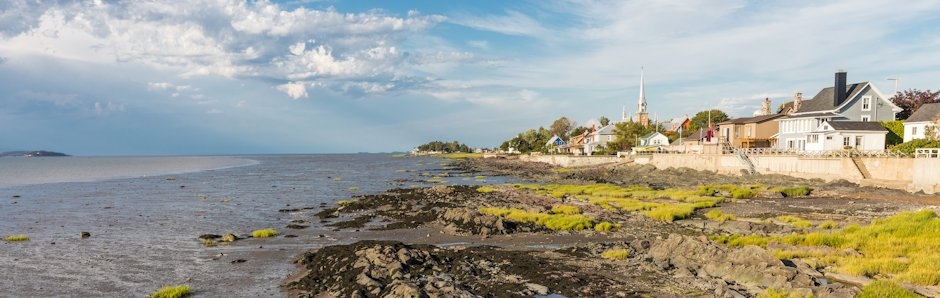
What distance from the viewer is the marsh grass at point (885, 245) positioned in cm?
2039

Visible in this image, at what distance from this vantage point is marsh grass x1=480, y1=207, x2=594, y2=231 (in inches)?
1342

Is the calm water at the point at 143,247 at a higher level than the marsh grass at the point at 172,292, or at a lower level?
lower

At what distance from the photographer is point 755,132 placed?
92.9 m

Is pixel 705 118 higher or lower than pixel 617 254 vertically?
higher

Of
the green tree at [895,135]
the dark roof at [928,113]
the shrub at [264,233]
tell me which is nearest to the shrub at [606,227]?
the shrub at [264,233]

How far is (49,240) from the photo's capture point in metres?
33.5

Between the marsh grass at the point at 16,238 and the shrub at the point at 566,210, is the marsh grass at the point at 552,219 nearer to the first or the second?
the shrub at the point at 566,210

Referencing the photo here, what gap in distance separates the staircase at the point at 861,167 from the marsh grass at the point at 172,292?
62.7 meters

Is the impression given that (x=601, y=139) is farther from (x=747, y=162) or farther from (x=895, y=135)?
(x=895, y=135)

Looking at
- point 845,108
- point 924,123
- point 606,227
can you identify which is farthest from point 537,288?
point 845,108

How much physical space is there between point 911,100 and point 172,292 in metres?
104

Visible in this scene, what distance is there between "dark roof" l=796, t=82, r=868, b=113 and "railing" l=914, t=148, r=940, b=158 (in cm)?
2564

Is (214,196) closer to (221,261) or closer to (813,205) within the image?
(221,261)

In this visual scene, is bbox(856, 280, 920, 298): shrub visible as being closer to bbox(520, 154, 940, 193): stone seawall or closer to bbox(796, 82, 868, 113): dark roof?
bbox(520, 154, 940, 193): stone seawall
